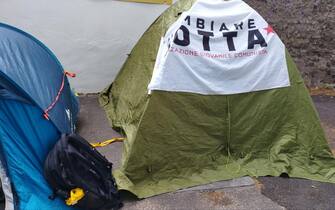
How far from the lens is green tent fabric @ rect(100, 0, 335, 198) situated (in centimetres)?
355

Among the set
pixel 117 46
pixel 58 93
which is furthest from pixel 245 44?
pixel 117 46

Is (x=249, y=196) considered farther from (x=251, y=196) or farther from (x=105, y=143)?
(x=105, y=143)

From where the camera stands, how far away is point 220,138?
3.87m

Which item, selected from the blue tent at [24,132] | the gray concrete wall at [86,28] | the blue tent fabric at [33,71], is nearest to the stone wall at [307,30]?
the gray concrete wall at [86,28]

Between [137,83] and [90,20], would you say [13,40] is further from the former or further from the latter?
[90,20]

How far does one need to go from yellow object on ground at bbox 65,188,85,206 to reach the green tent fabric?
0.52 metres

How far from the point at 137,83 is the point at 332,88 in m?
3.87

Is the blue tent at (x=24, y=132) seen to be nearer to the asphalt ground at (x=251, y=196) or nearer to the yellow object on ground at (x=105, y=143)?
the asphalt ground at (x=251, y=196)

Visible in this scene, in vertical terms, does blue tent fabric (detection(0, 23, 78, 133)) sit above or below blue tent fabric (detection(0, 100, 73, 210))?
above

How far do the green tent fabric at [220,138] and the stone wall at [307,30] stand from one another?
2.70m

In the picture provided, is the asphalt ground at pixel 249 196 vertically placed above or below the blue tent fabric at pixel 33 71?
below

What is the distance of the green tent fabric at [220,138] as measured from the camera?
3551 mm

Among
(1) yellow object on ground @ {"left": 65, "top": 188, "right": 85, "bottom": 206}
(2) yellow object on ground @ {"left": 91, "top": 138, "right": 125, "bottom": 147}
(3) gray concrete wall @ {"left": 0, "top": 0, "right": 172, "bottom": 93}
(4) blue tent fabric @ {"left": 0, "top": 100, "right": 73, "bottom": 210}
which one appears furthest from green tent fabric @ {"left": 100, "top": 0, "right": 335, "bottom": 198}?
(3) gray concrete wall @ {"left": 0, "top": 0, "right": 172, "bottom": 93}

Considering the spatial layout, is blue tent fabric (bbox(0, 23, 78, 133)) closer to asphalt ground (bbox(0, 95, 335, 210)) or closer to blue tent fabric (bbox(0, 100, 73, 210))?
blue tent fabric (bbox(0, 100, 73, 210))
